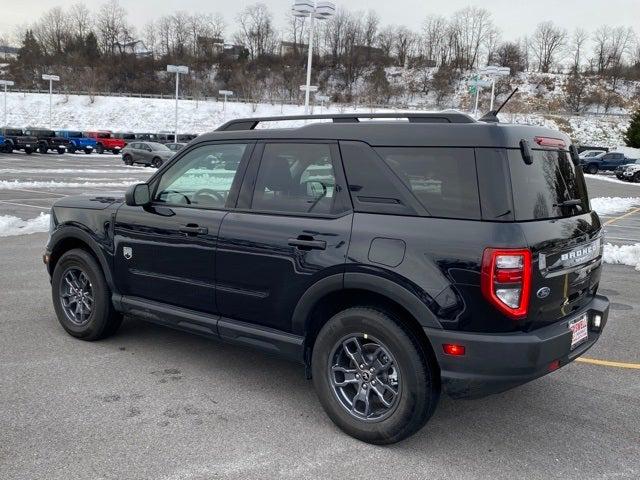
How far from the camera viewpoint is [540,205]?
10.8 feet

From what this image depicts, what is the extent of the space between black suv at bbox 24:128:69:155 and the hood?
3823cm

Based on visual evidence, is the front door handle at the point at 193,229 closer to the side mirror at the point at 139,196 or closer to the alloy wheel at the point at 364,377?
the side mirror at the point at 139,196

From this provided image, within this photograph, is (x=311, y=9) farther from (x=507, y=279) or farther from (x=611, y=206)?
(x=507, y=279)

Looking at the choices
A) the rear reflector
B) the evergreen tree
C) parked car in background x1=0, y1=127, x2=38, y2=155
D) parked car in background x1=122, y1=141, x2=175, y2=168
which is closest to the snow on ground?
the rear reflector

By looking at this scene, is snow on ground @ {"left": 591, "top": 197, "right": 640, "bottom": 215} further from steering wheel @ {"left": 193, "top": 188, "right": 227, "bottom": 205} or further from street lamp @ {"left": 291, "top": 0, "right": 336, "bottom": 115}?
steering wheel @ {"left": 193, "top": 188, "right": 227, "bottom": 205}

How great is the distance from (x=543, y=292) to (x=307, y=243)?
137cm

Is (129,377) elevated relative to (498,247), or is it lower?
lower

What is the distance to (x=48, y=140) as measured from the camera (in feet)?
132

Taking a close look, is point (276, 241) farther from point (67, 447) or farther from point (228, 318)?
point (67, 447)

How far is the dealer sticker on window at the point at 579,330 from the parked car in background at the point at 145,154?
109ft

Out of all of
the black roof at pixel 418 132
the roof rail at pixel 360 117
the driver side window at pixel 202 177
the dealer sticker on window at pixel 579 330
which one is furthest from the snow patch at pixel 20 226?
the dealer sticker on window at pixel 579 330

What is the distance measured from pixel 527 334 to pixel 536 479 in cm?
79

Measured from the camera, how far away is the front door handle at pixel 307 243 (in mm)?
3547

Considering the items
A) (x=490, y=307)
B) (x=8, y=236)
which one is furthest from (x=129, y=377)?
(x=8, y=236)
